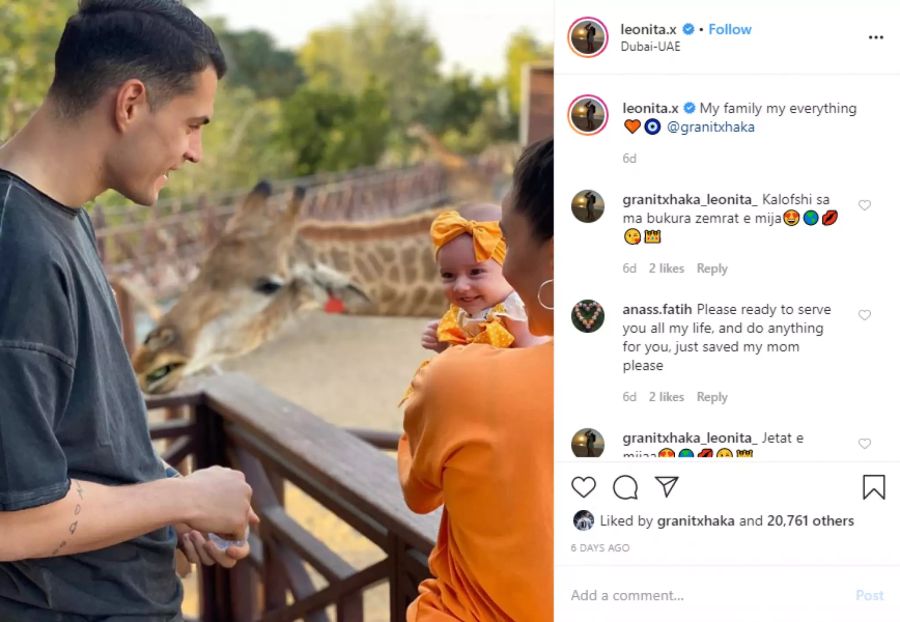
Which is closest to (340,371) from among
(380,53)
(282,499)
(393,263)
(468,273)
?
(393,263)

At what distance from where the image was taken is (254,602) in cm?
188

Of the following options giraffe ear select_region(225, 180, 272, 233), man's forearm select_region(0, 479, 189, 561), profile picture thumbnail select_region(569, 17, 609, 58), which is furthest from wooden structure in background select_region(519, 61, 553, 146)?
profile picture thumbnail select_region(569, 17, 609, 58)

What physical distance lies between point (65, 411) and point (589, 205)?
46 centimetres

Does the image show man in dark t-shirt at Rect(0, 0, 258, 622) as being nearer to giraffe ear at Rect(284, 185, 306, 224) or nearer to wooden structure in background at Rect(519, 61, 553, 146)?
wooden structure in background at Rect(519, 61, 553, 146)

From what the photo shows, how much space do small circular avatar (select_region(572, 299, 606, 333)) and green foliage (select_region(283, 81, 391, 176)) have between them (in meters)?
10.9

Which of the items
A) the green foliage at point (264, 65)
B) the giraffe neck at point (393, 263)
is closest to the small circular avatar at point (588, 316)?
the giraffe neck at point (393, 263)

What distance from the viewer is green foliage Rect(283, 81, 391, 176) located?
11297 mm

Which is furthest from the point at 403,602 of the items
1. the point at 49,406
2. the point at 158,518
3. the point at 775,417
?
the point at 775,417

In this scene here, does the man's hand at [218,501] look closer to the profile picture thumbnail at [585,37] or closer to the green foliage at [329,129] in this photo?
the profile picture thumbnail at [585,37]

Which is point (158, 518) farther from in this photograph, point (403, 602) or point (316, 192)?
point (316, 192)

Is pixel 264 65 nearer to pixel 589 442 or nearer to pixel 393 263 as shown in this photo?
pixel 393 263

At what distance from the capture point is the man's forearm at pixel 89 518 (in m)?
0.71

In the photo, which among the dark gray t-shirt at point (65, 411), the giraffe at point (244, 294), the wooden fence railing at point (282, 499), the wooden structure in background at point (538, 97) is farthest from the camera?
the wooden structure in background at point (538, 97)

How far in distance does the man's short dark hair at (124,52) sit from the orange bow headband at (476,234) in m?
0.35
